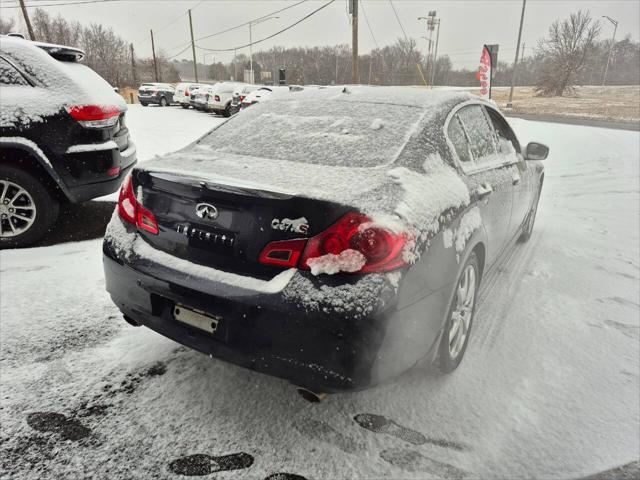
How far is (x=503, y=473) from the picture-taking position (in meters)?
1.94

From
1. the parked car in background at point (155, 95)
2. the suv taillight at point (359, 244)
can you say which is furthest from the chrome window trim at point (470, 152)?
the parked car in background at point (155, 95)

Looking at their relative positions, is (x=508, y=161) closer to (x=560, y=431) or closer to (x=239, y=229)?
(x=560, y=431)

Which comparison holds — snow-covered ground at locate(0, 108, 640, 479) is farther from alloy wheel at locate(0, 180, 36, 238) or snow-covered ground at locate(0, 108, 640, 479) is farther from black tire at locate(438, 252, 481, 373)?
alloy wheel at locate(0, 180, 36, 238)

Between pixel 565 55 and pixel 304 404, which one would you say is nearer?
pixel 304 404

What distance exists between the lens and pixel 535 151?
4051 millimetres

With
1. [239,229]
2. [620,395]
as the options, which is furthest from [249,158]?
[620,395]

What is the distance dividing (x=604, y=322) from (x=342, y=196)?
2620 mm

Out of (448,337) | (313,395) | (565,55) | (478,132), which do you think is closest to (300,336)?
(313,395)

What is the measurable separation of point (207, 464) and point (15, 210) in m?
3.58

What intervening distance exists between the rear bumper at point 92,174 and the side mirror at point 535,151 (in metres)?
3.97

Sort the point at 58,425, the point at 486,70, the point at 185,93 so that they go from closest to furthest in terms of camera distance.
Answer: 1. the point at 58,425
2. the point at 486,70
3. the point at 185,93

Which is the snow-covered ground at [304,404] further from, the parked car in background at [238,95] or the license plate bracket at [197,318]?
the parked car in background at [238,95]

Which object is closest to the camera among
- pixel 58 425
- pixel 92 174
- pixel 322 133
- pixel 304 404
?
pixel 58 425

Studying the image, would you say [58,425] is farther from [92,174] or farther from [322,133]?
[92,174]
